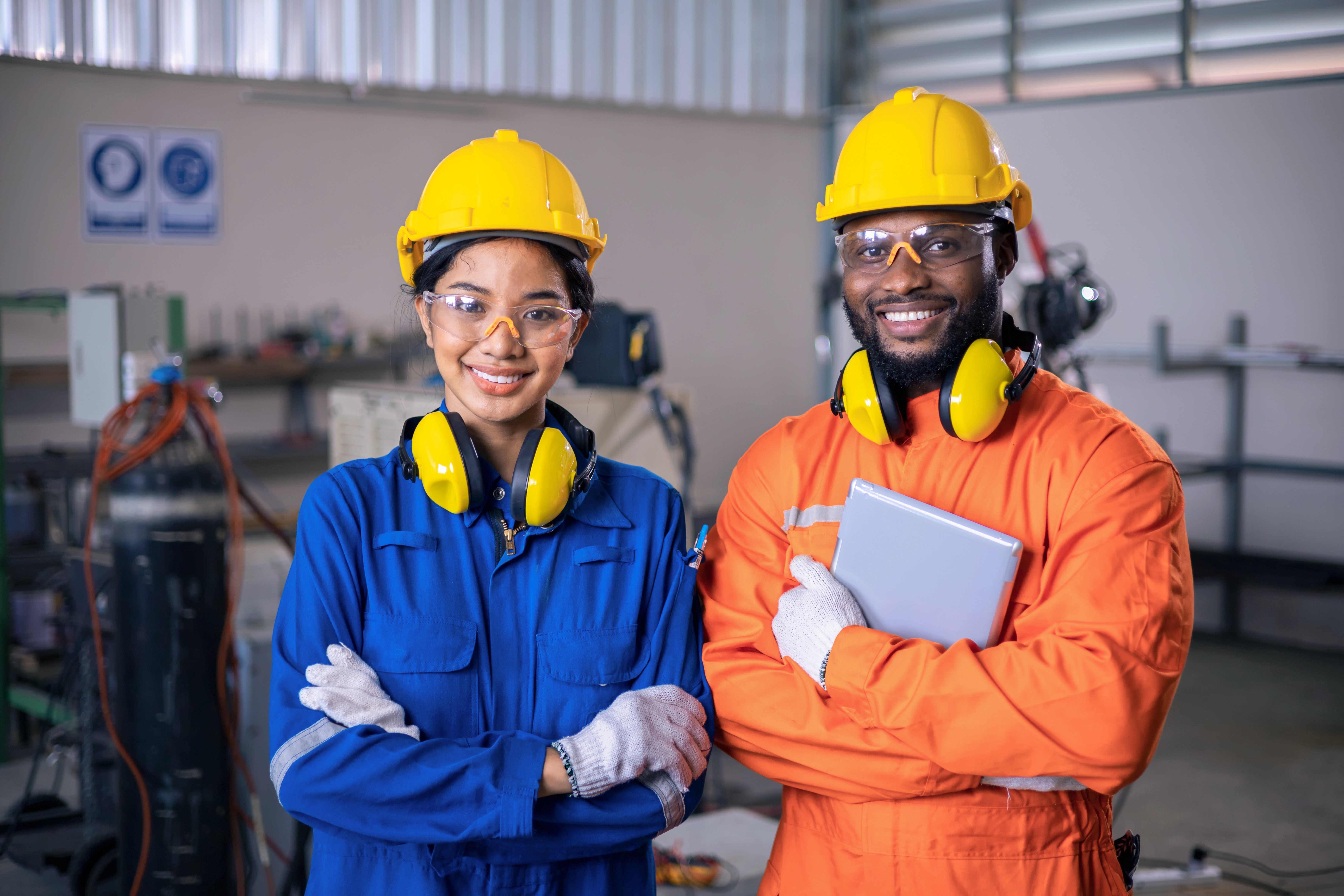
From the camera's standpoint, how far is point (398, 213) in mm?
6418

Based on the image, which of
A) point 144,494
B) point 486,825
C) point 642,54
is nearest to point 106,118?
point 642,54

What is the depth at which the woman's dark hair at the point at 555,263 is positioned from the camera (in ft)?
4.78

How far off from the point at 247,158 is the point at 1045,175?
4.52 metres

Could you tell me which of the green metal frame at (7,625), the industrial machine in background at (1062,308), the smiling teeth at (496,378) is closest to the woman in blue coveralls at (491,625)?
the smiling teeth at (496,378)

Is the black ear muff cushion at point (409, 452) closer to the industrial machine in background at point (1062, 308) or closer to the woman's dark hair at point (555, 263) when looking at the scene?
the woman's dark hair at point (555, 263)

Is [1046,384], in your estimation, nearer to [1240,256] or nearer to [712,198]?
[1240,256]

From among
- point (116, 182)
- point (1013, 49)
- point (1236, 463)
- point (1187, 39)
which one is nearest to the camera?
point (116, 182)

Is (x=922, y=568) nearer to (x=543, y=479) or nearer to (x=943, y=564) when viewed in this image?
(x=943, y=564)

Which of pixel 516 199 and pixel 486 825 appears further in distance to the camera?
pixel 516 199

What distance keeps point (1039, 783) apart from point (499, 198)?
0.99m

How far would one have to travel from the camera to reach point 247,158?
5.95 m

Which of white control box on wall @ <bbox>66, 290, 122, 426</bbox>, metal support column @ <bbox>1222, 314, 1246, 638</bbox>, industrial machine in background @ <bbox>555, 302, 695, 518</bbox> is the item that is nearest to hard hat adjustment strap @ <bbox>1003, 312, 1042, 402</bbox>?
industrial machine in background @ <bbox>555, 302, 695, 518</bbox>

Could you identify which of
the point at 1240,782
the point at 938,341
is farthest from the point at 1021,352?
the point at 1240,782

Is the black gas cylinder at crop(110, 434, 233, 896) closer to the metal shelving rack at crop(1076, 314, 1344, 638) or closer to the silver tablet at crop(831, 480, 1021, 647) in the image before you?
the silver tablet at crop(831, 480, 1021, 647)
